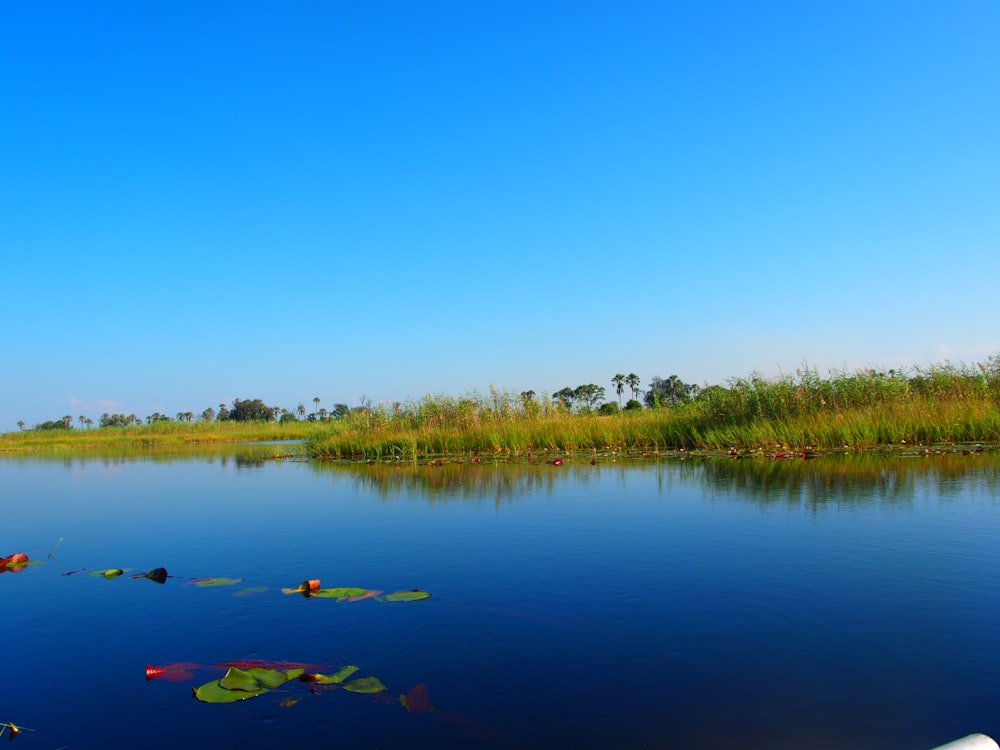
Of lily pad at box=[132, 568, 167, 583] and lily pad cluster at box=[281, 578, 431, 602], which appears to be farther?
lily pad at box=[132, 568, 167, 583]

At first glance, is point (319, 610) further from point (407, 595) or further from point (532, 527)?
point (532, 527)

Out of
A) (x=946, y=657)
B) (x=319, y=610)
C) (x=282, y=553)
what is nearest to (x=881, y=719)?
(x=946, y=657)

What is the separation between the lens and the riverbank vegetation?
51.2 ft

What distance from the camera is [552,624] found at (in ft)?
13.3

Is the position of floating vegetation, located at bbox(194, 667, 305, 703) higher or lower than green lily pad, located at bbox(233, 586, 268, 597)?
lower

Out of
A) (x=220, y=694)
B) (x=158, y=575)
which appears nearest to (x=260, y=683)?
(x=220, y=694)

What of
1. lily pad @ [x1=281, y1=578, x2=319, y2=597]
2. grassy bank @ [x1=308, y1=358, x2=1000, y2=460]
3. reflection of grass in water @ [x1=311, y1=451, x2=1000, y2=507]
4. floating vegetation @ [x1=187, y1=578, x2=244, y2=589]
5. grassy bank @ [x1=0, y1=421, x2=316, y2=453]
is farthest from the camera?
grassy bank @ [x1=0, y1=421, x2=316, y2=453]

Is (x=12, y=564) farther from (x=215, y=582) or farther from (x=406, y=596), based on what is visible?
(x=406, y=596)

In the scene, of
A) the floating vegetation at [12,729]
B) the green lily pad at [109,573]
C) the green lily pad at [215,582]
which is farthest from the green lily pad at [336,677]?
the green lily pad at [109,573]

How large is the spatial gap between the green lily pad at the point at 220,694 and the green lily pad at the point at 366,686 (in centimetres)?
41

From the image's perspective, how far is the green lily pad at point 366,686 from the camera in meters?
3.20

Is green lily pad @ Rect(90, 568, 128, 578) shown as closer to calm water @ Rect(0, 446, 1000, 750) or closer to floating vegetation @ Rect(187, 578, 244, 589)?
calm water @ Rect(0, 446, 1000, 750)

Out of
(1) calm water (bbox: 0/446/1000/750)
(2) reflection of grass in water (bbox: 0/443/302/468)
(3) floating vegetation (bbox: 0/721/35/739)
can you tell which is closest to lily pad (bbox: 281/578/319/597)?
(1) calm water (bbox: 0/446/1000/750)

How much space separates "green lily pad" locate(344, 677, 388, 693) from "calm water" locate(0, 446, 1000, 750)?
Result: 0.11 feet
